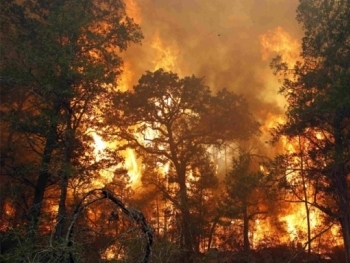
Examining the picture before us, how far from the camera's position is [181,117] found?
26078 mm

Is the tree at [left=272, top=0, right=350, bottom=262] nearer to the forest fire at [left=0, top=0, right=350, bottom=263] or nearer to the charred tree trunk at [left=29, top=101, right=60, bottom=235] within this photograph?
the forest fire at [left=0, top=0, right=350, bottom=263]

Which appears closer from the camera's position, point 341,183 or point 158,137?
point 341,183

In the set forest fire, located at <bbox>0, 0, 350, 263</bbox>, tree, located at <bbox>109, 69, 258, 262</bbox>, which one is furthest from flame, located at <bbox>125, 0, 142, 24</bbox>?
tree, located at <bbox>109, 69, 258, 262</bbox>

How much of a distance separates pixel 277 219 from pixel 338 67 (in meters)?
18.8

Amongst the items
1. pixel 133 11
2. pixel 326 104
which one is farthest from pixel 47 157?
pixel 133 11

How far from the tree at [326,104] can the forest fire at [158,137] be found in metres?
0.08

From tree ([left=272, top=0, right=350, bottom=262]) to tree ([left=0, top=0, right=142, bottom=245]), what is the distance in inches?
331

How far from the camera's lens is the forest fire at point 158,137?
11652mm

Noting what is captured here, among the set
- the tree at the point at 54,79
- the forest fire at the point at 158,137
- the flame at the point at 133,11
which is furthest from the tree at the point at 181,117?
the flame at the point at 133,11

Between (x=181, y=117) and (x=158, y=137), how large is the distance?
2.52 meters

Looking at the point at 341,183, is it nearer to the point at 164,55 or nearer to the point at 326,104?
the point at 326,104

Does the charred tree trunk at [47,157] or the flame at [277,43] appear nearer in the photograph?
the charred tree trunk at [47,157]

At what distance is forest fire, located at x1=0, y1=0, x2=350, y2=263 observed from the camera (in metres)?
11.7

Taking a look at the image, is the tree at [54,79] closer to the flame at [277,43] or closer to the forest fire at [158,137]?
the forest fire at [158,137]
